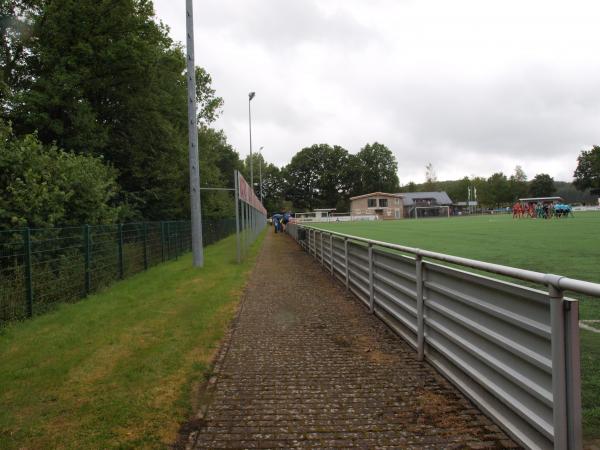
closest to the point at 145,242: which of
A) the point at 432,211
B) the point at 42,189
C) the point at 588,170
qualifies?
the point at 42,189

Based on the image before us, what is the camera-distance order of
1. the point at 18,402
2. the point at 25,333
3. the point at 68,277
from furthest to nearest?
the point at 68,277
the point at 25,333
the point at 18,402

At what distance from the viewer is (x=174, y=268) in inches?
562

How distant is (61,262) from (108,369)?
490 cm

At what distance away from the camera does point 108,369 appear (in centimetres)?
465

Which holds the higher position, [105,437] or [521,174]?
[521,174]

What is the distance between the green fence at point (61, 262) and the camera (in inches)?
285

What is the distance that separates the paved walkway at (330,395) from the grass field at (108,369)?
348mm

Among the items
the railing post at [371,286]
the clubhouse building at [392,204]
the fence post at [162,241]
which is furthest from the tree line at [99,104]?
the clubhouse building at [392,204]

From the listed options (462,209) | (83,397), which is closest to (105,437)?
(83,397)

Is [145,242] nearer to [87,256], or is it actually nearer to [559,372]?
[87,256]

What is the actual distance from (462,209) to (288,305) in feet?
395

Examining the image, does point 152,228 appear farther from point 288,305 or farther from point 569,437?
point 569,437

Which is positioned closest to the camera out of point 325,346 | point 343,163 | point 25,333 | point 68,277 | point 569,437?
point 569,437

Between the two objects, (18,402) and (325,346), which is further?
(325,346)
